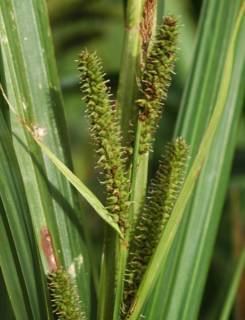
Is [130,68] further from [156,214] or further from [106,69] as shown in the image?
[106,69]

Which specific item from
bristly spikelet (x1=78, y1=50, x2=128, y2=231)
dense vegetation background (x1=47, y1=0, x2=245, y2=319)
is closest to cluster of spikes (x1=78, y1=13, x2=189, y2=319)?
bristly spikelet (x1=78, y1=50, x2=128, y2=231)

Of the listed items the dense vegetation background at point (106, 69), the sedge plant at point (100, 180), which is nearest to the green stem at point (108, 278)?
the sedge plant at point (100, 180)

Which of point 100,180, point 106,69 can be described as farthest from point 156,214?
point 106,69

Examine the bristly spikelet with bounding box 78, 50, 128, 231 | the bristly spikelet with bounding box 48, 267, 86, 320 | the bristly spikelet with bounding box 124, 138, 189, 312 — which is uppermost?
the bristly spikelet with bounding box 78, 50, 128, 231

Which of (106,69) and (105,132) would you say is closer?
(105,132)

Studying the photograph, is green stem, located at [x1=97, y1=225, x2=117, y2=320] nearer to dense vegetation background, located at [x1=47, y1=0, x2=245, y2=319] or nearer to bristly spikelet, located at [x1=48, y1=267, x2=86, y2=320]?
bristly spikelet, located at [x1=48, y1=267, x2=86, y2=320]

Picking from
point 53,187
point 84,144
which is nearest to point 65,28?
point 84,144

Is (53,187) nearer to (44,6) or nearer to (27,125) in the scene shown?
(27,125)

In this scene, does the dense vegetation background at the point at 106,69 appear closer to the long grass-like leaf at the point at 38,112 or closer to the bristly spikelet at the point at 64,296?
the long grass-like leaf at the point at 38,112
